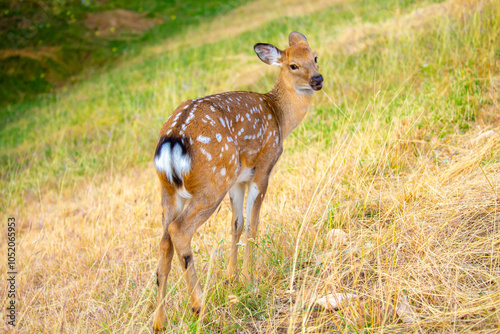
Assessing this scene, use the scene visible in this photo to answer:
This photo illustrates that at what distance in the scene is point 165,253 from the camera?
130 inches

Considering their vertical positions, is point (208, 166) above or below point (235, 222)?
above

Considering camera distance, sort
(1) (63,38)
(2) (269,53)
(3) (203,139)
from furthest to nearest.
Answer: (1) (63,38) → (2) (269,53) → (3) (203,139)

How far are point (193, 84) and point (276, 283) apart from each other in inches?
274

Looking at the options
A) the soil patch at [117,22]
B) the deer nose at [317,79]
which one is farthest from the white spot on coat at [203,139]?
the soil patch at [117,22]

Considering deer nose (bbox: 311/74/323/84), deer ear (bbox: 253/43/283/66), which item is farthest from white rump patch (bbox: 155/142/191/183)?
deer ear (bbox: 253/43/283/66)

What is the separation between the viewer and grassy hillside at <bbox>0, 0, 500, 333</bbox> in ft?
9.61

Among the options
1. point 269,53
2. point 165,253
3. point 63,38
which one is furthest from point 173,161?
point 63,38

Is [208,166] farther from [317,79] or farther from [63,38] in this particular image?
[63,38]

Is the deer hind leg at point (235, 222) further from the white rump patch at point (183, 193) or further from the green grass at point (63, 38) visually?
the green grass at point (63, 38)

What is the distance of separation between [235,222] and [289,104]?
1380 mm

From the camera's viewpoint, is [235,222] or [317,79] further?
[317,79]

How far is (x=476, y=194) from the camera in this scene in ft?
11.6

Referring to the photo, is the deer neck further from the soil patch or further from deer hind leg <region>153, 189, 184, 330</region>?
the soil patch

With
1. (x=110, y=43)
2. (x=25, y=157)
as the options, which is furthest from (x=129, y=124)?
(x=110, y=43)
